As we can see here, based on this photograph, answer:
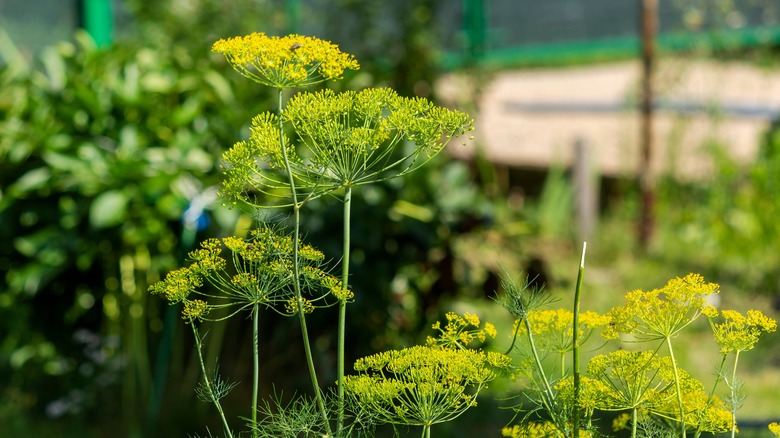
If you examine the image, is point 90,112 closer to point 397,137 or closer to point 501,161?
point 397,137

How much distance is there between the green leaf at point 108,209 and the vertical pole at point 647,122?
3.42 meters

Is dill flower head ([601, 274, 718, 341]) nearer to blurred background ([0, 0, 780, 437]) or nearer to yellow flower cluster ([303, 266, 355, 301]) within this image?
yellow flower cluster ([303, 266, 355, 301])

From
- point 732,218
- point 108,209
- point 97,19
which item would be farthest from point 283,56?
point 732,218

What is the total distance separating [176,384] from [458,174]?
1230 millimetres

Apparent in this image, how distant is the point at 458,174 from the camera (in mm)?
Result: 3713

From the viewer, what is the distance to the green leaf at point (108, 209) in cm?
342

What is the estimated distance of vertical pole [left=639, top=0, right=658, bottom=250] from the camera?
6.00m

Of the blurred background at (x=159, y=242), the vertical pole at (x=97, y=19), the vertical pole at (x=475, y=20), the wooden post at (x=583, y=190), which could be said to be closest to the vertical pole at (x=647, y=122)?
the wooden post at (x=583, y=190)

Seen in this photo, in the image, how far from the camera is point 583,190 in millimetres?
6281

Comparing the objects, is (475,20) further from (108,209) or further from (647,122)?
(108,209)

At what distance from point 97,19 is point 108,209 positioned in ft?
5.79

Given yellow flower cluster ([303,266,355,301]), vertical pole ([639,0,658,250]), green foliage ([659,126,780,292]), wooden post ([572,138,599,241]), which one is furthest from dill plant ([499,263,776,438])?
wooden post ([572,138,599,241])

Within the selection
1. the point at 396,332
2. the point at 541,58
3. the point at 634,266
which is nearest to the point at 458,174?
the point at 396,332

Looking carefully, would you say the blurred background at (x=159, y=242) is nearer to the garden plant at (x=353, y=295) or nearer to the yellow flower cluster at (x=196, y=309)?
the garden plant at (x=353, y=295)
